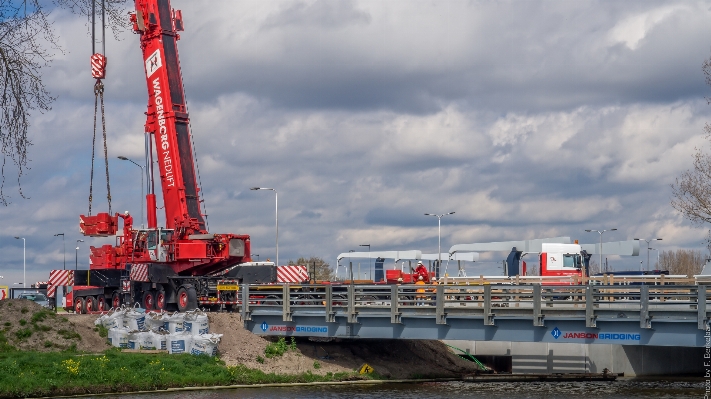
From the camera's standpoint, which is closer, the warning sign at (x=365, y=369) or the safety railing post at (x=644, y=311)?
the safety railing post at (x=644, y=311)

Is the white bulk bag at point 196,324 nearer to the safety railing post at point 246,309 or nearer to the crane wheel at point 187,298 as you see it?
the safety railing post at point 246,309

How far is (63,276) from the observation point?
48.2 m

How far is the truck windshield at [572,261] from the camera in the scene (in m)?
48.8

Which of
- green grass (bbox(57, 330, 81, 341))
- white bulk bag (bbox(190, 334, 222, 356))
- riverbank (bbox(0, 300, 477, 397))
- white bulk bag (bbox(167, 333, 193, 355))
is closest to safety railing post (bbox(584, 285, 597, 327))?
riverbank (bbox(0, 300, 477, 397))

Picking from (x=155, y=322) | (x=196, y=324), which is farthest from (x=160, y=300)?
(x=196, y=324)

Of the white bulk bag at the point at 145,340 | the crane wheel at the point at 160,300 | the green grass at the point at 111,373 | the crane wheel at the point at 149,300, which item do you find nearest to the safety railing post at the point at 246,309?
the green grass at the point at 111,373

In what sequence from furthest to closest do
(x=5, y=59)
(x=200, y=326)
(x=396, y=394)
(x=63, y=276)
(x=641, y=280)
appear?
(x=63, y=276) < (x=641, y=280) < (x=200, y=326) < (x=396, y=394) < (x=5, y=59)

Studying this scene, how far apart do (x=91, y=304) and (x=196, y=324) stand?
13.4 metres

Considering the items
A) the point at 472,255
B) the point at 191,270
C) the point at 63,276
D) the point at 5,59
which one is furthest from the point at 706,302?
the point at 472,255

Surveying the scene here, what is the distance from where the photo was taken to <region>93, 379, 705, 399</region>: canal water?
29.4 meters

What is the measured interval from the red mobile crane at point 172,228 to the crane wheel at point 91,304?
2.55m

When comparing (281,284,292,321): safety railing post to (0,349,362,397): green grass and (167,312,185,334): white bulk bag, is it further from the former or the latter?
(167,312,185,334): white bulk bag

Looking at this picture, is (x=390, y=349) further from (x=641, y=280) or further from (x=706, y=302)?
(x=706, y=302)

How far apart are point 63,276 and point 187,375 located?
792 inches
